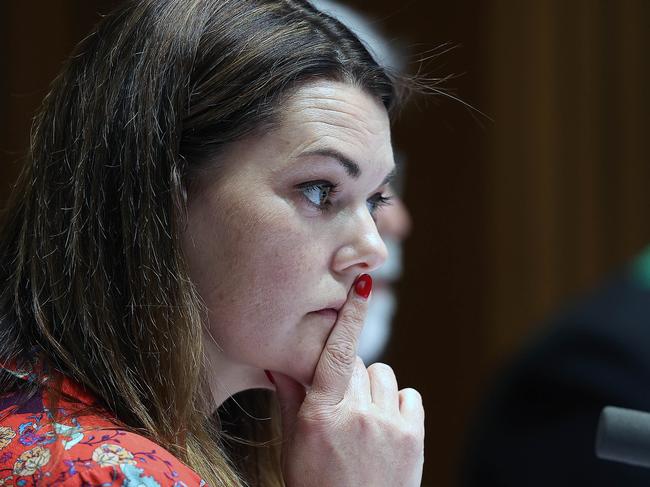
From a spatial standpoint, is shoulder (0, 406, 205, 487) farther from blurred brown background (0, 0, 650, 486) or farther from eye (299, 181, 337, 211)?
blurred brown background (0, 0, 650, 486)

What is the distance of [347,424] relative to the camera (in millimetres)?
1345

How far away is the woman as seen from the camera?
127cm

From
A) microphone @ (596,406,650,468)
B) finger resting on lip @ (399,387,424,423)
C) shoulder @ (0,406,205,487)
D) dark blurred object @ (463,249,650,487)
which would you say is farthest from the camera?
dark blurred object @ (463,249,650,487)

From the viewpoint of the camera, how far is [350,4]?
3396 millimetres

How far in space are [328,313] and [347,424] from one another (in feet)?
0.52

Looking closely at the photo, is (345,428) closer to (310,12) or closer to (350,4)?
(310,12)

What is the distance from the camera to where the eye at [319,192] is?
1.35 m

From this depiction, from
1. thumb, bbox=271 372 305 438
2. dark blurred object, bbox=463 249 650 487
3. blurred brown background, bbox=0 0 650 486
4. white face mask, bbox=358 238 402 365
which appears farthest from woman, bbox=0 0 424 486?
blurred brown background, bbox=0 0 650 486

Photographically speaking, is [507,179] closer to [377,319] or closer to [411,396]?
[377,319]

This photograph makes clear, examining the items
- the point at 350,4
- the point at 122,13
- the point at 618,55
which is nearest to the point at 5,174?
the point at 350,4

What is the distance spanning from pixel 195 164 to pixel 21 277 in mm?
283

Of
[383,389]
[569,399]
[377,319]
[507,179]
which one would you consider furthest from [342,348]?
[507,179]

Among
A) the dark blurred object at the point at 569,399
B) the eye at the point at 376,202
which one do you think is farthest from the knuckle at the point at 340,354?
the dark blurred object at the point at 569,399

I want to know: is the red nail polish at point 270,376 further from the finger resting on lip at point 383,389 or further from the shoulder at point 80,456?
the shoulder at point 80,456
